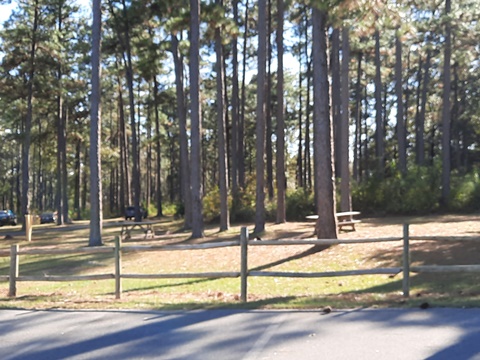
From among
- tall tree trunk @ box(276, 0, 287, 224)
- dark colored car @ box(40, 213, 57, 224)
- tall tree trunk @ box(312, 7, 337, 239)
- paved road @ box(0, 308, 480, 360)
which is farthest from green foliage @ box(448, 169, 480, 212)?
dark colored car @ box(40, 213, 57, 224)

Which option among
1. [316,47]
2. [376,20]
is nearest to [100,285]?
[316,47]

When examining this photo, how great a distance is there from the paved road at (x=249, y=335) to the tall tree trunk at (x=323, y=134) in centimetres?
873

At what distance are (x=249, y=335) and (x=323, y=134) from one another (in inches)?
410

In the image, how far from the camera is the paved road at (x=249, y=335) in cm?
662

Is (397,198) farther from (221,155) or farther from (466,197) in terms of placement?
(221,155)

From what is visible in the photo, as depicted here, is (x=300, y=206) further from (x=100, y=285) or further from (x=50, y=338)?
(x=50, y=338)

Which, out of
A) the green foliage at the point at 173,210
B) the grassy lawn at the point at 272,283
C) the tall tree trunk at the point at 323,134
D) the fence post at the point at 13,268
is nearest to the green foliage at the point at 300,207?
the grassy lawn at the point at 272,283

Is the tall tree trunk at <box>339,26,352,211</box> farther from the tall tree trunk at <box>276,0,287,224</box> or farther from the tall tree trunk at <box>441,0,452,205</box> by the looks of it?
the tall tree trunk at <box>441,0,452,205</box>

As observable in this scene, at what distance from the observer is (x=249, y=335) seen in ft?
24.7

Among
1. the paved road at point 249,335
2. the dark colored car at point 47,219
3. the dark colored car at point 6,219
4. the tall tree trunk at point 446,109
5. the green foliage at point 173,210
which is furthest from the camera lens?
the dark colored car at point 47,219

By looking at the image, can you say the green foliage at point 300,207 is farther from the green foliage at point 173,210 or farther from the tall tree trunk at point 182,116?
the green foliage at point 173,210

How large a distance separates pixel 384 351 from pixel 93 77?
1948 centimetres

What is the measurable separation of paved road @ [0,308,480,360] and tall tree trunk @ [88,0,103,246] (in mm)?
14738

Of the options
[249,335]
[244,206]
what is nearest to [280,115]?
[244,206]
